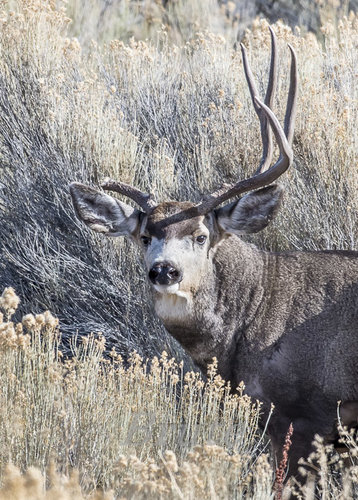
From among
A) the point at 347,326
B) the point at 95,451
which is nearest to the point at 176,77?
the point at 347,326

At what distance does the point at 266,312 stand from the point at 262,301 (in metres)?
0.09

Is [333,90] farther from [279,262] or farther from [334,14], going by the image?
[334,14]

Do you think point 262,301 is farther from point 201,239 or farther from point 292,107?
point 292,107

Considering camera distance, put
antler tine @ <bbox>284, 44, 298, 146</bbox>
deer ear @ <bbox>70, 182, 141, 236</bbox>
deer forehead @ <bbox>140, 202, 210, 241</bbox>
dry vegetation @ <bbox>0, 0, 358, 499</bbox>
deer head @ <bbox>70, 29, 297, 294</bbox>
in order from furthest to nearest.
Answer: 1. deer ear @ <bbox>70, 182, 141, 236</bbox>
2. antler tine @ <bbox>284, 44, 298, 146</bbox>
3. deer forehead @ <bbox>140, 202, 210, 241</bbox>
4. deer head @ <bbox>70, 29, 297, 294</bbox>
5. dry vegetation @ <bbox>0, 0, 358, 499</bbox>

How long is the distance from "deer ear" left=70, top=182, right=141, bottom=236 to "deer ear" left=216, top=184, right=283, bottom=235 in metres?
0.61

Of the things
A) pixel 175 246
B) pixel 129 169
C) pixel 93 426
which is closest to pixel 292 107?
pixel 175 246

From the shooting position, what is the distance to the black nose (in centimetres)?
497

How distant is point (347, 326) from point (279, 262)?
686mm

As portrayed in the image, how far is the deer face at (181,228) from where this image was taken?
5.10 metres

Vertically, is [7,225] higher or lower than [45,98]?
lower

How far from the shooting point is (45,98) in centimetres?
796

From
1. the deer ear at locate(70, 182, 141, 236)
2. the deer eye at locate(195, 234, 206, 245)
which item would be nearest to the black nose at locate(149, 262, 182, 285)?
the deer eye at locate(195, 234, 206, 245)

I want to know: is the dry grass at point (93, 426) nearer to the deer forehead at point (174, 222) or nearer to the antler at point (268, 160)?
the deer forehead at point (174, 222)

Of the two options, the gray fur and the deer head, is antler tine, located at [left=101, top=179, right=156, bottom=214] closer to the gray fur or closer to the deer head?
the deer head
